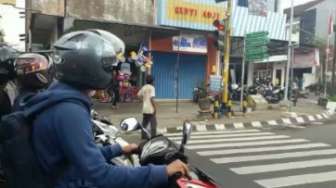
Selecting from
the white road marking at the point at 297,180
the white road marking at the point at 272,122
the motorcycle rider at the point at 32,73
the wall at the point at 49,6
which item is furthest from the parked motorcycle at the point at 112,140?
the wall at the point at 49,6

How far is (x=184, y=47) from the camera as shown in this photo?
2038 centimetres

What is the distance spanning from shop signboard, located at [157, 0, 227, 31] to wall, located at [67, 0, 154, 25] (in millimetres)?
484

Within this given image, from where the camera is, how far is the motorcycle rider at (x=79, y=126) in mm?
2070

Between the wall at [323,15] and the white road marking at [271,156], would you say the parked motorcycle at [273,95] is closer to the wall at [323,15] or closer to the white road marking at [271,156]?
the white road marking at [271,156]

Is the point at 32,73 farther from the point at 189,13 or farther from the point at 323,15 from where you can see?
the point at 323,15

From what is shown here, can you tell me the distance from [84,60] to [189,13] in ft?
58.4

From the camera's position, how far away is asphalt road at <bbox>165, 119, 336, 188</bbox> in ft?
23.3

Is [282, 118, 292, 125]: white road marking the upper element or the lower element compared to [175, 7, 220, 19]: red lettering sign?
lower

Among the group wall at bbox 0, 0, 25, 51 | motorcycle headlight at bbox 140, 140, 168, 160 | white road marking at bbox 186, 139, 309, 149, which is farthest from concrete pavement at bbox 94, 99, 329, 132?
motorcycle headlight at bbox 140, 140, 168, 160

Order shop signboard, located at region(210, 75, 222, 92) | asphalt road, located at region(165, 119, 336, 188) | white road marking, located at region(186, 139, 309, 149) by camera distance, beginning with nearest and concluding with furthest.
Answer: asphalt road, located at region(165, 119, 336, 188) → white road marking, located at region(186, 139, 309, 149) → shop signboard, located at region(210, 75, 222, 92)

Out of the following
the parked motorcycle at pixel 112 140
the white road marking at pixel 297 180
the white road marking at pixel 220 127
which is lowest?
the white road marking at pixel 220 127

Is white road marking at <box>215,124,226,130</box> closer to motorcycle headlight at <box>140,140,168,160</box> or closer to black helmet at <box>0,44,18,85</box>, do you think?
black helmet at <box>0,44,18,85</box>

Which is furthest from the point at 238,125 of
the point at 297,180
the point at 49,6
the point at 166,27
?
the point at 49,6

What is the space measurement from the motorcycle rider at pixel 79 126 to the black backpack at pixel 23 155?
0.03 metres
